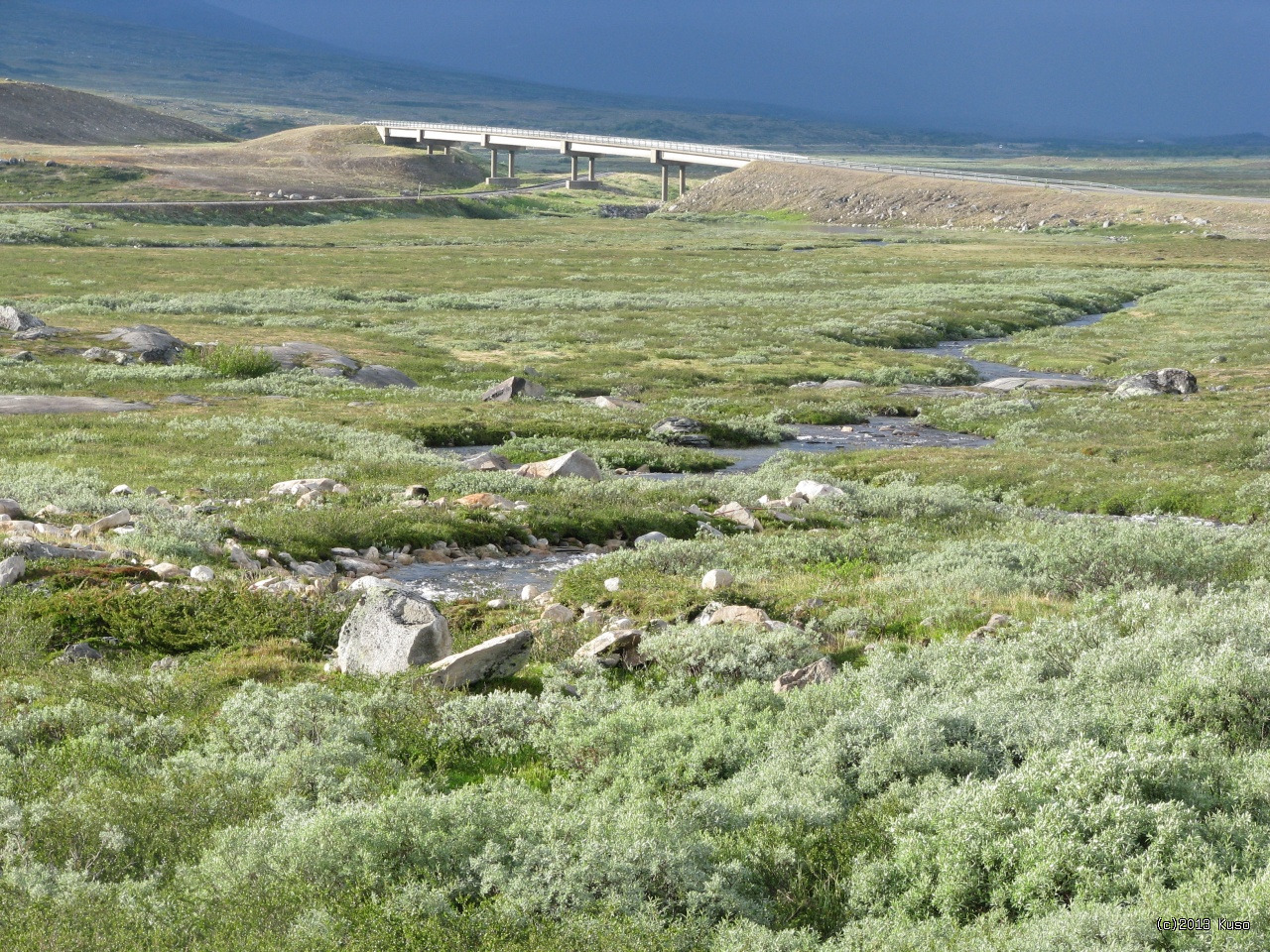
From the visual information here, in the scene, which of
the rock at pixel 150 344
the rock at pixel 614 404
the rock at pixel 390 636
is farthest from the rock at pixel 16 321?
the rock at pixel 390 636

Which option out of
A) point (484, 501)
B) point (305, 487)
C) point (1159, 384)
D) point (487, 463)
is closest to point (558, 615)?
point (484, 501)

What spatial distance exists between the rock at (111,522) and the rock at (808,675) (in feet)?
37.8

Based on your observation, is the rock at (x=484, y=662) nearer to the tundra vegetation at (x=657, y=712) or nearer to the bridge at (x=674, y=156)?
the tundra vegetation at (x=657, y=712)

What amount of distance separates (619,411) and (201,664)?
26.1 meters

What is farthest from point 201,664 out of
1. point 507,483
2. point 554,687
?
point 507,483

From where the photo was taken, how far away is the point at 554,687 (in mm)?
11102

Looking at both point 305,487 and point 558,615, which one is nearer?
point 558,615

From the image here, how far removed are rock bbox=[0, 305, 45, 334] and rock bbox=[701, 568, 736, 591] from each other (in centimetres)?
4016

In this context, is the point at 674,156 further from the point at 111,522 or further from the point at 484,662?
the point at 484,662

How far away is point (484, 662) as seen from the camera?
37.9 feet

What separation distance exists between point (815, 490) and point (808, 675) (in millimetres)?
13394

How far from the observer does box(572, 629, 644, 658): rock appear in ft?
40.9

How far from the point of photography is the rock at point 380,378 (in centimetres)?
4166

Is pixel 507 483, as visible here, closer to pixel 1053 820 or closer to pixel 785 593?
pixel 785 593
